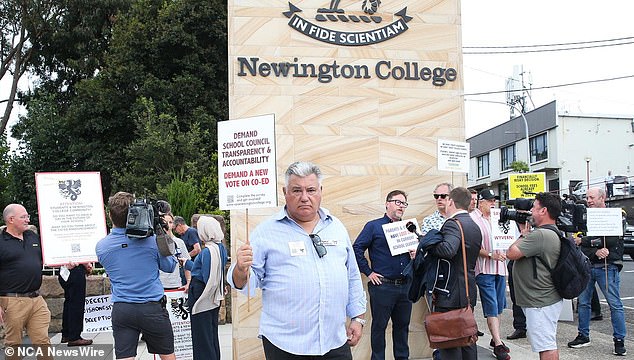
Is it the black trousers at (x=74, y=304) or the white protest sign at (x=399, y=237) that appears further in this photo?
the black trousers at (x=74, y=304)

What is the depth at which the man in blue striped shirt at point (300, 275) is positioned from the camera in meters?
3.78

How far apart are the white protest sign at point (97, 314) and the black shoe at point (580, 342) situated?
5777mm

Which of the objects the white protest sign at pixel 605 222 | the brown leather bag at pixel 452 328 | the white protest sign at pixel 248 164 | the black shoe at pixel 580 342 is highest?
the white protest sign at pixel 248 164

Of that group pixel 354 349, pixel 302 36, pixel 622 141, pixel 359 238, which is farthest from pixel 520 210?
pixel 622 141

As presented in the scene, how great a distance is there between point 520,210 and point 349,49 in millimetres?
2952

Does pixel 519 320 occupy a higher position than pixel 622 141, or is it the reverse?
pixel 622 141

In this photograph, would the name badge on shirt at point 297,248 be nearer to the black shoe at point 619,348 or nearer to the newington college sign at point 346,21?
the newington college sign at point 346,21

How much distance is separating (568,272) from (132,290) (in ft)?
12.6

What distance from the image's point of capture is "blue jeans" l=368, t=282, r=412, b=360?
6.87 meters

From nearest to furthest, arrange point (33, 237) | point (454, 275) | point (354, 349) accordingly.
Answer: point (454, 275) → point (33, 237) → point (354, 349)

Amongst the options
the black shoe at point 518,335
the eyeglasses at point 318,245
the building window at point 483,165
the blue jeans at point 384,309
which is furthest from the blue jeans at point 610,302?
the building window at point 483,165

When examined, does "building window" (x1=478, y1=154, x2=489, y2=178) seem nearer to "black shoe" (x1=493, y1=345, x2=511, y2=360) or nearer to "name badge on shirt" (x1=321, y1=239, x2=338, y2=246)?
"black shoe" (x1=493, y1=345, x2=511, y2=360)

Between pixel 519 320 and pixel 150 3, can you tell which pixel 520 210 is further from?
pixel 150 3

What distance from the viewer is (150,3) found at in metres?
21.6
